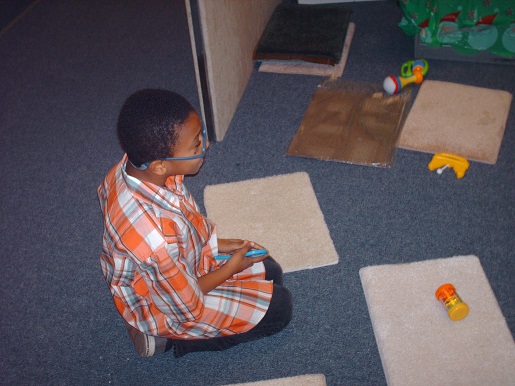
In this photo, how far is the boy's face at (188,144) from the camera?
103 cm

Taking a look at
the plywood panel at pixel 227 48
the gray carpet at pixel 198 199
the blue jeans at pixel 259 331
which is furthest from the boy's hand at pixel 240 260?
the plywood panel at pixel 227 48

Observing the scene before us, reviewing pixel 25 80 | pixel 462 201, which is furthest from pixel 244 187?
pixel 25 80

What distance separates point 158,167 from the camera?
3.46 feet

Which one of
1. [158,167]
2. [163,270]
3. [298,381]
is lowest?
[298,381]

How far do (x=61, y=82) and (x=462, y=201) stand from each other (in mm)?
1764

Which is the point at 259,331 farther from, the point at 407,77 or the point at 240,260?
the point at 407,77

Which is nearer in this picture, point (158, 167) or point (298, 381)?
point (158, 167)

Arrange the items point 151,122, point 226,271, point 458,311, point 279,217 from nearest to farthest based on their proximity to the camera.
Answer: point 151,122 → point 226,271 → point 458,311 → point 279,217

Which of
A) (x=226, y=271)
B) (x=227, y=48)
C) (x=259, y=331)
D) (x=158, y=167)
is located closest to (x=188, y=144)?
(x=158, y=167)

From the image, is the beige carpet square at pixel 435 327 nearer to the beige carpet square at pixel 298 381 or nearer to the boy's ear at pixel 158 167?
the beige carpet square at pixel 298 381

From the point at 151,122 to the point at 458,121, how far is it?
1333 mm

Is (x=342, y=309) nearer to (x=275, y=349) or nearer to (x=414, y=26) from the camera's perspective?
(x=275, y=349)

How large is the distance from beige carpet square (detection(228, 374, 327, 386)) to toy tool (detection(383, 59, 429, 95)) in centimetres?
→ 121

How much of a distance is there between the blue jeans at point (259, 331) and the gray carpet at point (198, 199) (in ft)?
0.14
